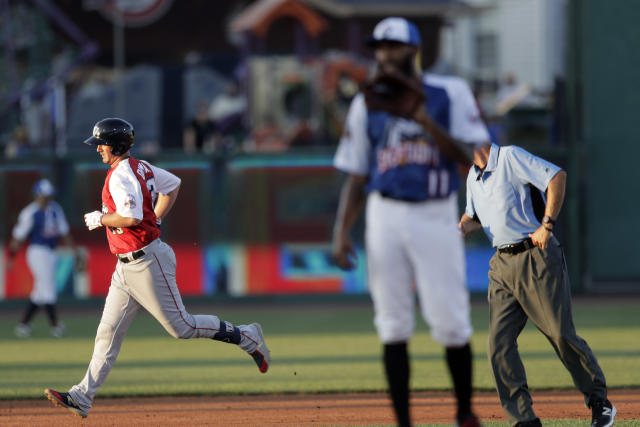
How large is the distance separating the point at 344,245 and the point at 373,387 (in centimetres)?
424

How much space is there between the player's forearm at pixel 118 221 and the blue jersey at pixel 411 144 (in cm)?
223

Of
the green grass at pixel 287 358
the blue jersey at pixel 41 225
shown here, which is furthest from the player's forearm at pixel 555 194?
the blue jersey at pixel 41 225

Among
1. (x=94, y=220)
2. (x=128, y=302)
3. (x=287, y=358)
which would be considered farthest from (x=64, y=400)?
(x=287, y=358)

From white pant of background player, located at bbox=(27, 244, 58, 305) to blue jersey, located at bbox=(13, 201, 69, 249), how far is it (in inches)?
4.2

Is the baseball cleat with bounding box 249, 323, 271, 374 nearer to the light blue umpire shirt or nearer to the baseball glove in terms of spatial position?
the light blue umpire shirt

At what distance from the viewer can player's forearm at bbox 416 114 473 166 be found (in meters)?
5.07

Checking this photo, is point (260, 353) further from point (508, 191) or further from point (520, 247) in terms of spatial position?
point (508, 191)

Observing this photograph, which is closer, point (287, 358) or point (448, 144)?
point (448, 144)

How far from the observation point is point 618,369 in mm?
10109

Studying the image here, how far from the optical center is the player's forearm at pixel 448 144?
5070 millimetres

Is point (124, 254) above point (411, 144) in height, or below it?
below

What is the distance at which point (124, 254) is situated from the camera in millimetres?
7207

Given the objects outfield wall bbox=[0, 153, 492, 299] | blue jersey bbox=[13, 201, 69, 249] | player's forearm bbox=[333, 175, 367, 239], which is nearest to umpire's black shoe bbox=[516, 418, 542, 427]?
player's forearm bbox=[333, 175, 367, 239]

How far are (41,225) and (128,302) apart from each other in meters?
7.59
